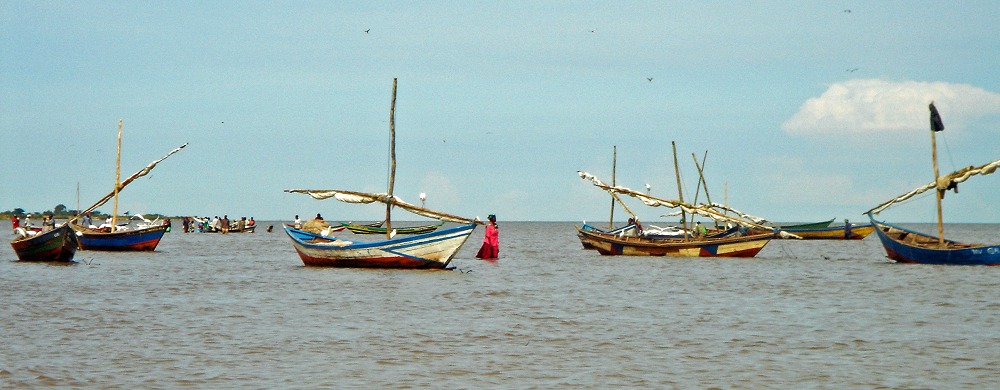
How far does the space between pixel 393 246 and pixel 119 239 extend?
67.7ft

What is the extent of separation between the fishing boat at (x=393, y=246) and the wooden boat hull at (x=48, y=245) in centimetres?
921

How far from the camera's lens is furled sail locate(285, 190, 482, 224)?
3291 centimetres

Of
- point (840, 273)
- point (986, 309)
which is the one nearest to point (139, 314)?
point (986, 309)

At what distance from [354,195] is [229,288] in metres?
6.91

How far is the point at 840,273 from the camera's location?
1518 inches

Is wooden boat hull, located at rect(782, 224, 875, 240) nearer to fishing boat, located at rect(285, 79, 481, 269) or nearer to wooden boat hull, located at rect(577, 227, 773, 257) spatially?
wooden boat hull, located at rect(577, 227, 773, 257)

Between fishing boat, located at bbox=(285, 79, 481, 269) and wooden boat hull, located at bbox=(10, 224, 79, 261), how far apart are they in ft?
30.2

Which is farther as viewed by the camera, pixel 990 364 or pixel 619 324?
pixel 619 324

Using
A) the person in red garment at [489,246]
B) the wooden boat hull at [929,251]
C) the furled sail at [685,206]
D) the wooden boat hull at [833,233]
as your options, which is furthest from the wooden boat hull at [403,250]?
the wooden boat hull at [833,233]

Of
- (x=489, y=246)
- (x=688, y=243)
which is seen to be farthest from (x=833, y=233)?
(x=489, y=246)

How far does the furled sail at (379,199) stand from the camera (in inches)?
1296

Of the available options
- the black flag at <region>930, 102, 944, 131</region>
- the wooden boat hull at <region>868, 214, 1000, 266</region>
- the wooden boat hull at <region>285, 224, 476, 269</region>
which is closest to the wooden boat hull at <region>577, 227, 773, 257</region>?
the wooden boat hull at <region>868, 214, 1000, 266</region>

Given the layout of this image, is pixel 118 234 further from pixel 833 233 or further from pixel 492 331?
pixel 833 233

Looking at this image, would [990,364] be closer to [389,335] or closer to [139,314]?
[389,335]
